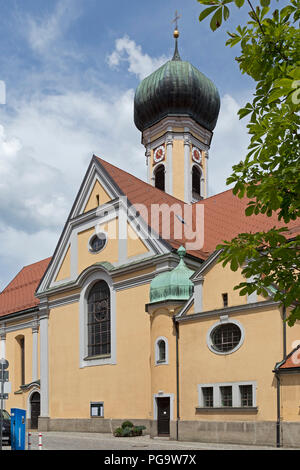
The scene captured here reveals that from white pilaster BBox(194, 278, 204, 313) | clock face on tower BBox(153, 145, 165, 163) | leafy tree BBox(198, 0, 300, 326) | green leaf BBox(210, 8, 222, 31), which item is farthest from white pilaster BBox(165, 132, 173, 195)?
green leaf BBox(210, 8, 222, 31)

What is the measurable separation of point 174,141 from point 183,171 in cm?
218

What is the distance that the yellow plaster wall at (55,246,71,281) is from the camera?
3192 centimetres

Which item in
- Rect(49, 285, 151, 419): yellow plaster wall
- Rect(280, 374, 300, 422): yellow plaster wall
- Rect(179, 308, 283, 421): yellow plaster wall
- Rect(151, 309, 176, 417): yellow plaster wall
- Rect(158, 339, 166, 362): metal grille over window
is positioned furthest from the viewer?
Rect(49, 285, 151, 419): yellow plaster wall

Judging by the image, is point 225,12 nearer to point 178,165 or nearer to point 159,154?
point 178,165

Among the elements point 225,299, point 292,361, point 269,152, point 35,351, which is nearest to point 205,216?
point 225,299

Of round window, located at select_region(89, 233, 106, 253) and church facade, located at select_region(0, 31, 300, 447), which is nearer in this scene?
church facade, located at select_region(0, 31, 300, 447)

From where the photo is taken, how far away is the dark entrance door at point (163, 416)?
76.9 ft

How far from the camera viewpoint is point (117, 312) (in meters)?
27.9

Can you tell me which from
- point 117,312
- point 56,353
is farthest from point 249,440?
point 56,353

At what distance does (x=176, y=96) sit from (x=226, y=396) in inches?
964

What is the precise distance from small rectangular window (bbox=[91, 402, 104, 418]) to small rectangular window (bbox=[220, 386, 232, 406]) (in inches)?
326

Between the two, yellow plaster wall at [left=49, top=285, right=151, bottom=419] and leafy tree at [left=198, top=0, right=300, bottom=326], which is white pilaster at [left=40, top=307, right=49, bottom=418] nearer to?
yellow plaster wall at [left=49, top=285, right=151, bottom=419]

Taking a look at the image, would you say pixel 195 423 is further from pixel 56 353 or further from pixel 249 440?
pixel 56 353

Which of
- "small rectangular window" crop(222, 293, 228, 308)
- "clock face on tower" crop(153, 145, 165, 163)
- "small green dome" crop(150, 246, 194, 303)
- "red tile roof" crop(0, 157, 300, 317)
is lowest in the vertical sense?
"small rectangular window" crop(222, 293, 228, 308)
